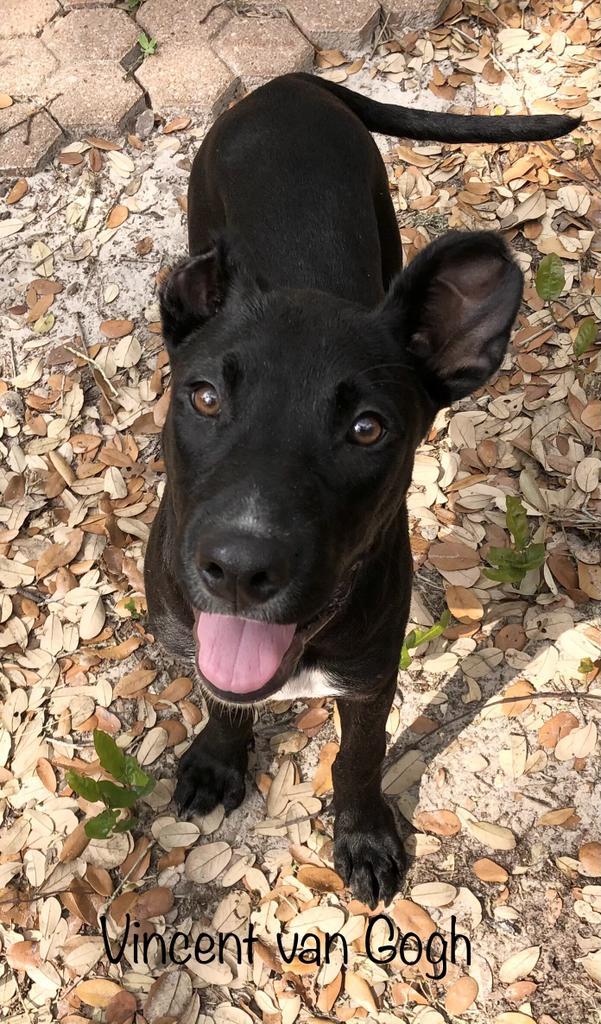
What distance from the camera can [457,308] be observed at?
280 centimetres

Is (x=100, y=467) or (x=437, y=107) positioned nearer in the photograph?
(x=100, y=467)

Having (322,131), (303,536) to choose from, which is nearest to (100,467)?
(322,131)

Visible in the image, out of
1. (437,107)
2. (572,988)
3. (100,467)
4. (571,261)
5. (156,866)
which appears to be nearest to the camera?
(572,988)

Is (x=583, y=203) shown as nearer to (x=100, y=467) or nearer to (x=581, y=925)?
(x=100, y=467)

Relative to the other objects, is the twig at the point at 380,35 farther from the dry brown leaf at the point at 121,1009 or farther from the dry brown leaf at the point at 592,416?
the dry brown leaf at the point at 121,1009

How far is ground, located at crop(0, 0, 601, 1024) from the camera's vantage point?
3.46 metres

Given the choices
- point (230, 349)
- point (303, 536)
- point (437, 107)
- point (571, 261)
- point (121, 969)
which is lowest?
point (121, 969)

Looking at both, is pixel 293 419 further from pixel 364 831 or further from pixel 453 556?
pixel 453 556

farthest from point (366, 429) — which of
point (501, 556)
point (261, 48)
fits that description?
point (261, 48)

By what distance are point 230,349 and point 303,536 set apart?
59 cm

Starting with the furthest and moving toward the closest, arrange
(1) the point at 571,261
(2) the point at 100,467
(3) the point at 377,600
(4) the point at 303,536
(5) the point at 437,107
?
(5) the point at 437,107 → (1) the point at 571,261 → (2) the point at 100,467 → (3) the point at 377,600 → (4) the point at 303,536

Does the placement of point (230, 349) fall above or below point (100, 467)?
above

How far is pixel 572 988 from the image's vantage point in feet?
11.2

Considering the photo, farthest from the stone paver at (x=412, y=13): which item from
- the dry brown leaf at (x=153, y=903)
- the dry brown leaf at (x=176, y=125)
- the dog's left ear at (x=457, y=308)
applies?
the dry brown leaf at (x=153, y=903)
